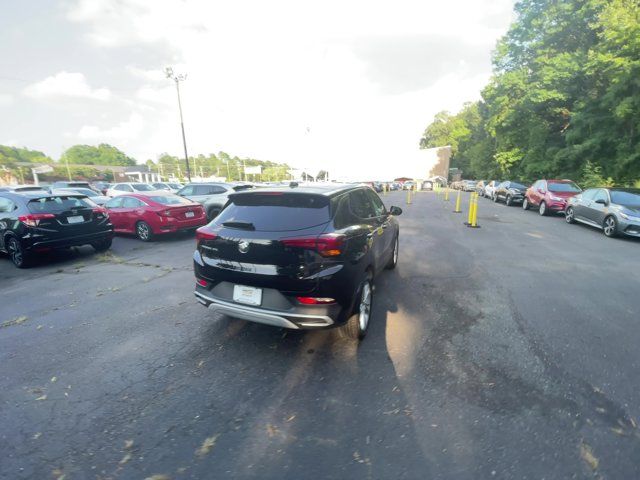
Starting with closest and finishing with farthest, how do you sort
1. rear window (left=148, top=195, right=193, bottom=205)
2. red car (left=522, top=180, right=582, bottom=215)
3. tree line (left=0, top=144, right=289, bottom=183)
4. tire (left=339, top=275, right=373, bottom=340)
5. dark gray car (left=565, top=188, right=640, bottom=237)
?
tire (left=339, top=275, right=373, bottom=340) → dark gray car (left=565, top=188, right=640, bottom=237) → rear window (left=148, top=195, right=193, bottom=205) → red car (left=522, top=180, right=582, bottom=215) → tree line (left=0, top=144, right=289, bottom=183)

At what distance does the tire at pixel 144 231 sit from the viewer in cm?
927

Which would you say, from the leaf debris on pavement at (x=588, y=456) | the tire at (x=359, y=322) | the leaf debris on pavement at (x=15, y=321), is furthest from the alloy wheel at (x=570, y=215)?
the leaf debris on pavement at (x=15, y=321)

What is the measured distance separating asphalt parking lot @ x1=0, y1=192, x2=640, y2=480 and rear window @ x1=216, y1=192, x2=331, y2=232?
1352mm

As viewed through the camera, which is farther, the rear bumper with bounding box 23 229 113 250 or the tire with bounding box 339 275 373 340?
the rear bumper with bounding box 23 229 113 250

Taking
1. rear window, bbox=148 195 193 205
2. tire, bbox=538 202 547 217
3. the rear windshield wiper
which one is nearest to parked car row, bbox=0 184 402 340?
the rear windshield wiper

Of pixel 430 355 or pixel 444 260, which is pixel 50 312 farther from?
pixel 444 260

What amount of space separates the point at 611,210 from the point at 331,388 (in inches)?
443

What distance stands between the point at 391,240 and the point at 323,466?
→ 3.87 metres

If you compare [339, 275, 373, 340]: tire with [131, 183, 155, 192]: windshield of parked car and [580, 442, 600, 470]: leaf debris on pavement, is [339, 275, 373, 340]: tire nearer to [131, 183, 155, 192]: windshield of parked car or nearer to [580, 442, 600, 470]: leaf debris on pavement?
[580, 442, 600, 470]: leaf debris on pavement

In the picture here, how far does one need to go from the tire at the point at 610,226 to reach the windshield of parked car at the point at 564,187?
5.55 m

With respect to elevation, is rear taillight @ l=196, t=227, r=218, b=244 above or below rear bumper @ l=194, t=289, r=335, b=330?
above

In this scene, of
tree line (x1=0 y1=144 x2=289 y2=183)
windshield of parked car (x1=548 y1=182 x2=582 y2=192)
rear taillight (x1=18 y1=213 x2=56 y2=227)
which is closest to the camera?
rear taillight (x1=18 y1=213 x2=56 y2=227)

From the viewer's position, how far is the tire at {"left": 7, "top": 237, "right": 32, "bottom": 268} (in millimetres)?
6689

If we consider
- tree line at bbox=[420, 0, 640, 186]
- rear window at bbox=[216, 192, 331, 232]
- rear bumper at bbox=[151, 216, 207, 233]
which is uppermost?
tree line at bbox=[420, 0, 640, 186]
